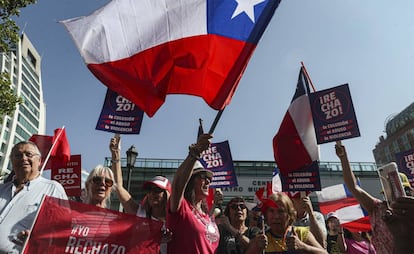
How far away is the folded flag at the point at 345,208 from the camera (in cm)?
575

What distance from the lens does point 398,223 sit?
1.84 metres

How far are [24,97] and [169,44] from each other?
86.5 m

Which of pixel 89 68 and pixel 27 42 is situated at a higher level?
pixel 27 42

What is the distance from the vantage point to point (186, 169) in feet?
8.16

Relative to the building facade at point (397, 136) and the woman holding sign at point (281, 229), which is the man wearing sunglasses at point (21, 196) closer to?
the woman holding sign at point (281, 229)

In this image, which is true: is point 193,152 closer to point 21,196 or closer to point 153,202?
point 153,202

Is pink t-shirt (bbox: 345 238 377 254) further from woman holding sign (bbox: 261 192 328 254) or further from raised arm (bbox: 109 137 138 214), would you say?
raised arm (bbox: 109 137 138 214)

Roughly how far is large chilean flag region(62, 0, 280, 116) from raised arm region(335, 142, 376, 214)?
159cm

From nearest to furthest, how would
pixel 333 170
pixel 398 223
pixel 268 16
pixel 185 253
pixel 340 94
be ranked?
pixel 398 223
pixel 185 253
pixel 268 16
pixel 340 94
pixel 333 170

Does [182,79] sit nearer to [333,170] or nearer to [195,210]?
[195,210]

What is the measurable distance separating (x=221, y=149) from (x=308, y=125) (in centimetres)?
265

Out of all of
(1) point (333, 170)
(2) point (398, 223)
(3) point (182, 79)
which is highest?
(1) point (333, 170)

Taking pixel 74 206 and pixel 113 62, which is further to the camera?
pixel 113 62

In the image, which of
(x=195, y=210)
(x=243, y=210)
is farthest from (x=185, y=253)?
(x=243, y=210)
